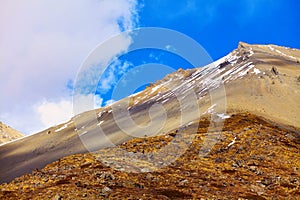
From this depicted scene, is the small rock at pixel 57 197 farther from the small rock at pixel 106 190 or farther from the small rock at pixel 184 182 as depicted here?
the small rock at pixel 184 182

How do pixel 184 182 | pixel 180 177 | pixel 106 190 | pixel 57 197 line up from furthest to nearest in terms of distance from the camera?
pixel 180 177, pixel 184 182, pixel 106 190, pixel 57 197

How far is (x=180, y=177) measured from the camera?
32031 millimetres

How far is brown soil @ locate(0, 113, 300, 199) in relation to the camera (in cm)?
2583

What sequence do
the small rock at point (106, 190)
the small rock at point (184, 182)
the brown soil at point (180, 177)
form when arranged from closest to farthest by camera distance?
the small rock at point (106, 190) → the brown soil at point (180, 177) → the small rock at point (184, 182)

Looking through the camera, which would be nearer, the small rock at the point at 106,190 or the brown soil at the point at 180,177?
the small rock at the point at 106,190

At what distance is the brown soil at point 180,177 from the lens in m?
25.8

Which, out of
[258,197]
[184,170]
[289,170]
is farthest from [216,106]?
[258,197]

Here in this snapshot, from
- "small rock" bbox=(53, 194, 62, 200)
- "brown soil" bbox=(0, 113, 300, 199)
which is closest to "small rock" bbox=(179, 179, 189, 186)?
"brown soil" bbox=(0, 113, 300, 199)

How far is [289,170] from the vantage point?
131 feet

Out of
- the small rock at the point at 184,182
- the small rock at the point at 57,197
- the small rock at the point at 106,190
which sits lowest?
the small rock at the point at 184,182

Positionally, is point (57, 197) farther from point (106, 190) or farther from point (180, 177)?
point (180, 177)

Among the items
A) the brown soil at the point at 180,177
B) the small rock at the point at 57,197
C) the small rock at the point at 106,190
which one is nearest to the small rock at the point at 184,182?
the brown soil at the point at 180,177

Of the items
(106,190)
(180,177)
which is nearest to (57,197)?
(106,190)

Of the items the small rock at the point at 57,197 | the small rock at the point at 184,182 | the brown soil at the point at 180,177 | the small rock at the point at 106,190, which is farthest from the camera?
the small rock at the point at 184,182
